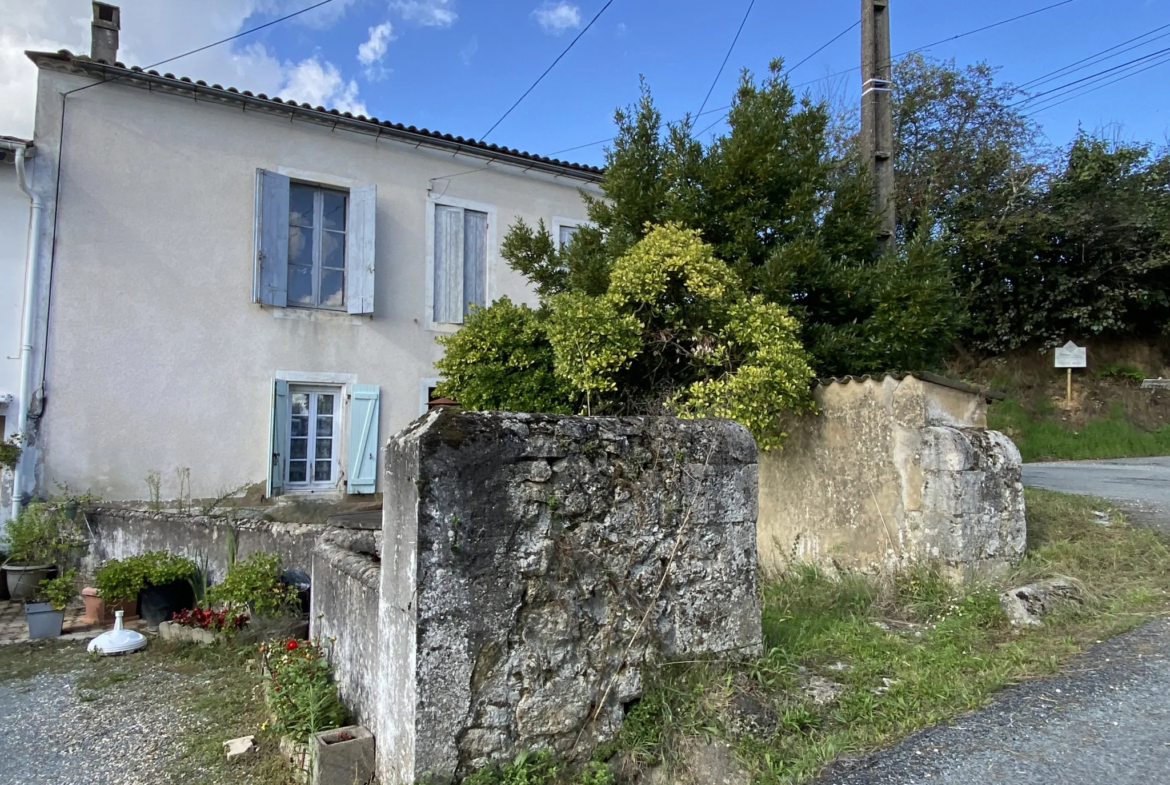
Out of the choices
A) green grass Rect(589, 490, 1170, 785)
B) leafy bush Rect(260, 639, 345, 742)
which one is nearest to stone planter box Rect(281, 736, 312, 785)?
leafy bush Rect(260, 639, 345, 742)

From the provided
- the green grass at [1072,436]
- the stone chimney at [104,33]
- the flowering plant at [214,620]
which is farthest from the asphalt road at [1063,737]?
the green grass at [1072,436]

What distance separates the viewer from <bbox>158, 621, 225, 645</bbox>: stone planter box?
5.62 meters

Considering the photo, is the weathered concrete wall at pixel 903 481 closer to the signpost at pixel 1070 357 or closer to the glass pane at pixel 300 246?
the glass pane at pixel 300 246

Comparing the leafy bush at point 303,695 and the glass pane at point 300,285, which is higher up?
the glass pane at point 300,285

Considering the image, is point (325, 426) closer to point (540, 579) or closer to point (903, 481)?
point (903, 481)

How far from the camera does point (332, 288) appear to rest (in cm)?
964

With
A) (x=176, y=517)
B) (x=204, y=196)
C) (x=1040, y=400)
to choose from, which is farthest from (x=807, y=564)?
(x=1040, y=400)

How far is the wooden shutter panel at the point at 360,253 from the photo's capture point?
953 cm

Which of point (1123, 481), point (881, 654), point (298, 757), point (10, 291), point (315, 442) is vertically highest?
point (10, 291)

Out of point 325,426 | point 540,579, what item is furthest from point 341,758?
point 325,426

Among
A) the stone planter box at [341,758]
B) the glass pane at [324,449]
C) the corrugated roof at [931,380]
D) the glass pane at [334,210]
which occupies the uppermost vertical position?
the glass pane at [334,210]

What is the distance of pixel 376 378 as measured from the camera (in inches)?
383

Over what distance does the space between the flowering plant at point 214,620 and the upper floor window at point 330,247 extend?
453 cm

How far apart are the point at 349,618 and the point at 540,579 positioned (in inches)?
46.0
